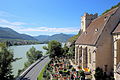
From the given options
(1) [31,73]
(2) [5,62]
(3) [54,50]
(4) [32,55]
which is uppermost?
(3) [54,50]

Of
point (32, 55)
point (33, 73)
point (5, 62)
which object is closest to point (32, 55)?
point (32, 55)

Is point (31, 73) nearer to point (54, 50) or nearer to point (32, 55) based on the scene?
point (54, 50)

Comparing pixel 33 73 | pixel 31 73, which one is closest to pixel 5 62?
pixel 31 73

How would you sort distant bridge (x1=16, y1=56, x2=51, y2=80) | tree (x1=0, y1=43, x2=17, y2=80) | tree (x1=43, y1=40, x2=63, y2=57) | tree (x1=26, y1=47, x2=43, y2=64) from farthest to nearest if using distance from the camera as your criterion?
tree (x1=26, y1=47, x2=43, y2=64), tree (x1=43, y1=40, x2=63, y2=57), distant bridge (x1=16, y1=56, x2=51, y2=80), tree (x1=0, y1=43, x2=17, y2=80)

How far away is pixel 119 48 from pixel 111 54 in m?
2.70

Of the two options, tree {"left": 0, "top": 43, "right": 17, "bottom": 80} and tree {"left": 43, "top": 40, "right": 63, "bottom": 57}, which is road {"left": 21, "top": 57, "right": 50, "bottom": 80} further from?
tree {"left": 43, "top": 40, "right": 63, "bottom": 57}

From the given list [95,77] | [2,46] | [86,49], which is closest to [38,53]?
[2,46]

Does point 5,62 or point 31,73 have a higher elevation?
point 5,62

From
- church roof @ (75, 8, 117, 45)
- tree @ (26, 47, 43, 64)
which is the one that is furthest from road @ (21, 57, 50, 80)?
tree @ (26, 47, 43, 64)

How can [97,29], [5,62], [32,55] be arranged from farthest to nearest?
[32,55] < [5,62] < [97,29]

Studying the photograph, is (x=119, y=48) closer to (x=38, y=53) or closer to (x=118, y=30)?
(x=118, y=30)

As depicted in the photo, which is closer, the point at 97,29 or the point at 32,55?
the point at 97,29

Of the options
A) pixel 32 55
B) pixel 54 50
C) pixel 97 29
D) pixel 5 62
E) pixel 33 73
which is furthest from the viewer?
pixel 32 55

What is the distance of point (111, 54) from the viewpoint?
23.7 m
